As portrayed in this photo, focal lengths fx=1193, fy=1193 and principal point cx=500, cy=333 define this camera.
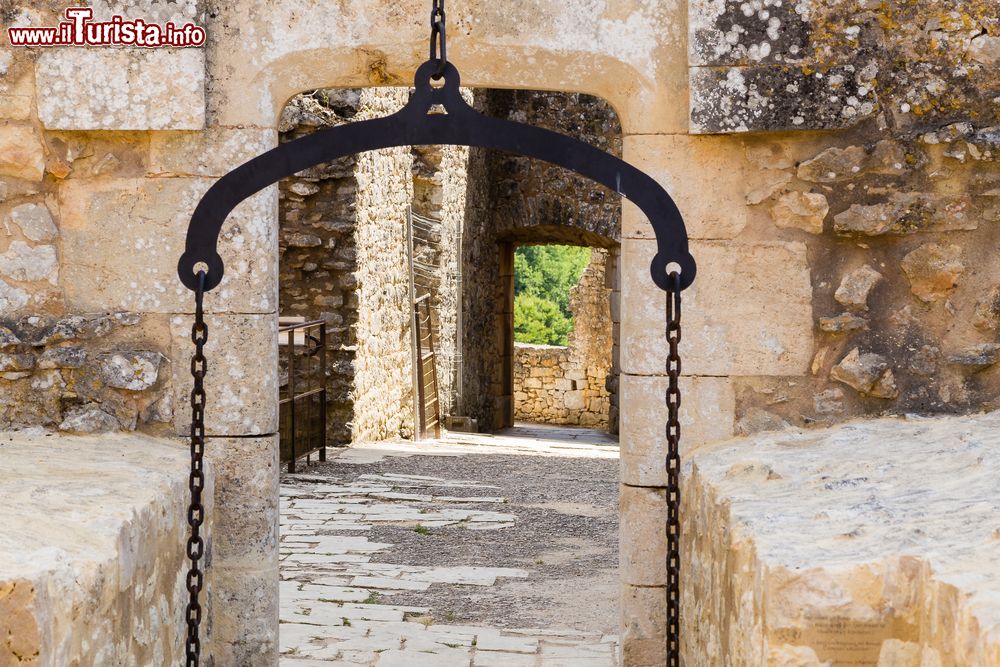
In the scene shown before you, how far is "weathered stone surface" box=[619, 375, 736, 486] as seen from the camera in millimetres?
3391

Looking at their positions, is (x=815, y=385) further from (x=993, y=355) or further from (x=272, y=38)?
(x=272, y=38)

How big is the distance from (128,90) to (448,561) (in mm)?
2750

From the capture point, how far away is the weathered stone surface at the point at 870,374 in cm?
332

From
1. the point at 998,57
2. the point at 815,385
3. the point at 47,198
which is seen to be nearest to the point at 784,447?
the point at 815,385

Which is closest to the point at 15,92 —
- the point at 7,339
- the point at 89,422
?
the point at 7,339

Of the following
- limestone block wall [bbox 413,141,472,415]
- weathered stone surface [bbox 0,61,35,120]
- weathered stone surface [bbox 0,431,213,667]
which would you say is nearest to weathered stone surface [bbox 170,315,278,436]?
weathered stone surface [bbox 0,431,213,667]

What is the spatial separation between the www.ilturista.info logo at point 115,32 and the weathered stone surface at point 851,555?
1878 millimetres

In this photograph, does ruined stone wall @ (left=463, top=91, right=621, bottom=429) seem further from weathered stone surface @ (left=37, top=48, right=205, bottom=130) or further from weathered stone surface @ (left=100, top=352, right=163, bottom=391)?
weathered stone surface @ (left=100, top=352, right=163, bottom=391)

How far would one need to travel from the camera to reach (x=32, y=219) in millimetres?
3445

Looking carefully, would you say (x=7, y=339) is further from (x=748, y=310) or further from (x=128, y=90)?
(x=748, y=310)

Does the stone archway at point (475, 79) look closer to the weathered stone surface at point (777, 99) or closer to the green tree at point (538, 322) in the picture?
the weathered stone surface at point (777, 99)

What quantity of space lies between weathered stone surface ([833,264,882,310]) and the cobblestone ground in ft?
4.74

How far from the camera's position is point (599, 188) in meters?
10.9

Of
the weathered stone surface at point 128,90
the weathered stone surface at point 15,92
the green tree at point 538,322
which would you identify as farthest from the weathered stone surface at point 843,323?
the green tree at point 538,322
